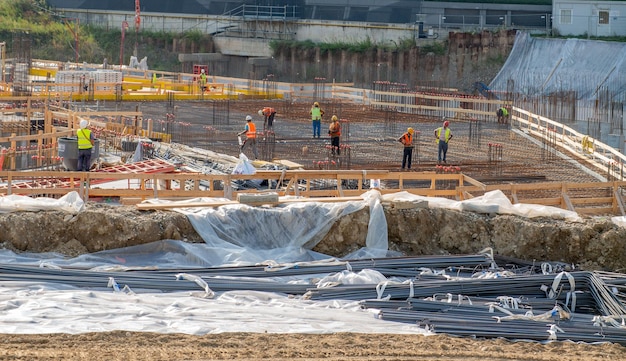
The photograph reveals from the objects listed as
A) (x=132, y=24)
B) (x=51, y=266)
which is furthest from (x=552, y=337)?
(x=132, y=24)

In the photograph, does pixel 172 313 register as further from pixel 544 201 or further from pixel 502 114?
pixel 502 114

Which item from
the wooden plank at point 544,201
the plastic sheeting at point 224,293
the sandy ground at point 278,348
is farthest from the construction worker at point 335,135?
the sandy ground at point 278,348

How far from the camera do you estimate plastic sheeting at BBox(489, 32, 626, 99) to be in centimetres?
4241

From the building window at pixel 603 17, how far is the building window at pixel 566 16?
4.24 feet

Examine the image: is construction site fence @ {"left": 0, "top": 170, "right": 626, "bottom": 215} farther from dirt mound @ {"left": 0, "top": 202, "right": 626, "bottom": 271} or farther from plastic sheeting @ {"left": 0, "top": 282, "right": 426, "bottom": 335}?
plastic sheeting @ {"left": 0, "top": 282, "right": 426, "bottom": 335}

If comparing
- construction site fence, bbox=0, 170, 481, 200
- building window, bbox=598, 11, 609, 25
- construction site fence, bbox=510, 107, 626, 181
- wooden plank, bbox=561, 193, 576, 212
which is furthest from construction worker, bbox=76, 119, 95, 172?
building window, bbox=598, 11, 609, 25

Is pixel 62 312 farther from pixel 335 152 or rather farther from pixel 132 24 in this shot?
pixel 132 24

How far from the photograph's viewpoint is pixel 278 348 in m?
11.2

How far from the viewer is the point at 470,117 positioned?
3594 centimetres

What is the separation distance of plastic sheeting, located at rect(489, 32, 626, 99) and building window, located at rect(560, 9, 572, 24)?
1813mm

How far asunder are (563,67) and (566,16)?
16.3ft

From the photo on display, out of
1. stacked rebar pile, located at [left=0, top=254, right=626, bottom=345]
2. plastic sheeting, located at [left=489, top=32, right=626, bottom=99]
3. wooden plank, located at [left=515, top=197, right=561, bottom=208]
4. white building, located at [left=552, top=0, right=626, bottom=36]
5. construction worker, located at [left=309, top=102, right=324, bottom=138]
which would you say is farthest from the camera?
white building, located at [left=552, top=0, right=626, bottom=36]

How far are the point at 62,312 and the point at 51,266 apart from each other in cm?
192

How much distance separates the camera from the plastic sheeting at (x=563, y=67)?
139ft
